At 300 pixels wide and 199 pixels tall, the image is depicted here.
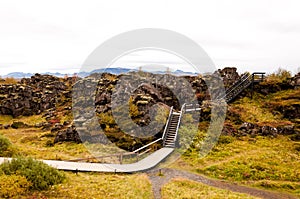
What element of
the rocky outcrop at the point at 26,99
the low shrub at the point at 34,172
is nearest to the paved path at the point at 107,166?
the low shrub at the point at 34,172

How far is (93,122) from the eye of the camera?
98.5ft

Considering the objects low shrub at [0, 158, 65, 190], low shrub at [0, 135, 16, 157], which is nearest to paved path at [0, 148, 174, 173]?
low shrub at [0, 135, 16, 157]

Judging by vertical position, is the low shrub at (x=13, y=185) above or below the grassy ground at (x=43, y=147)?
above

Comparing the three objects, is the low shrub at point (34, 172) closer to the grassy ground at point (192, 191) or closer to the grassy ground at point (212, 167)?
the grassy ground at point (212, 167)

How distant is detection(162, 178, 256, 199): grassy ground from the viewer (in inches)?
644

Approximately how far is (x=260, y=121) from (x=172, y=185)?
1937cm

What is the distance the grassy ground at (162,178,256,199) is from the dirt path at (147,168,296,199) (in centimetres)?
53

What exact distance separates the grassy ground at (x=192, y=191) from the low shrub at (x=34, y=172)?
6.28 m

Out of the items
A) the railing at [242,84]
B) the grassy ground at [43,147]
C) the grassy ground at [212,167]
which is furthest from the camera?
the railing at [242,84]

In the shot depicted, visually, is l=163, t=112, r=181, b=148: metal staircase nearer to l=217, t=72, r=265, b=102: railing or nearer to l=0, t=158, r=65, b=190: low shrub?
Result: l=217, t=72, r=265, b=102: railing

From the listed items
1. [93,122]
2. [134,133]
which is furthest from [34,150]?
[134,133]

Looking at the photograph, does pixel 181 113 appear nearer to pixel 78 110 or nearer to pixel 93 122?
pixel 93 122

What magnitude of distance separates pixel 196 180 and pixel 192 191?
260cm

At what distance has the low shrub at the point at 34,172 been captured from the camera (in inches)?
586
